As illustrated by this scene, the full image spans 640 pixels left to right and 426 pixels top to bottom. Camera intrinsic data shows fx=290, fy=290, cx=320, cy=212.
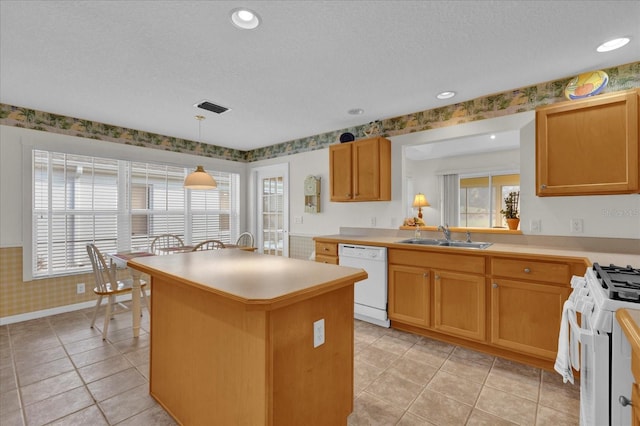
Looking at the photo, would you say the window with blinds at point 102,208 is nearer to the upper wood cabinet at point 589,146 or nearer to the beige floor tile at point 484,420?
the beige floor tile at point 484,420

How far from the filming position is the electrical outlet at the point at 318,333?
140 centimetres

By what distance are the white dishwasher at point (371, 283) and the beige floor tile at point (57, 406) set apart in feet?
7.88


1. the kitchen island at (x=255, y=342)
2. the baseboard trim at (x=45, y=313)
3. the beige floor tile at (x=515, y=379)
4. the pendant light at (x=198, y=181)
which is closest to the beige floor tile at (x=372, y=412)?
the kitchen island at (x=255, y=342)

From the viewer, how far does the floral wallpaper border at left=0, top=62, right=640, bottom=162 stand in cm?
261

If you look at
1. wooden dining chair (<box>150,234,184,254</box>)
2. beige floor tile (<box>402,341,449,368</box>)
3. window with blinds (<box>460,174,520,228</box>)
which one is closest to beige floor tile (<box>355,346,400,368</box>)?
beige floor tile (<box>402,341,449,368</box>)

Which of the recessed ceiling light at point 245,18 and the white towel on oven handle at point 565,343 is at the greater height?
the recessed ceiling light at point 245,18

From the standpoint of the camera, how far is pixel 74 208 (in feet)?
11.9

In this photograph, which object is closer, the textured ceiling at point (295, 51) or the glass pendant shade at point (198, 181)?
the textured ceiling at point (295, 51)

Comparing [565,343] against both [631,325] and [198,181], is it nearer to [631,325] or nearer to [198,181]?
[631,325]

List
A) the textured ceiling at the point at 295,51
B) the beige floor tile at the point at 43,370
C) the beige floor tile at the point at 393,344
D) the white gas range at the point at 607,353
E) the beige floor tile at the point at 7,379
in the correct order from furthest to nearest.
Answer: the beige floor tile at the point at 393,344 < the beige floor tile at the point at 43,370 < the beige floor tile at the point at 7,379 < the textured ceiling at the point at 295,51 < the white gas range at the point at 607,353

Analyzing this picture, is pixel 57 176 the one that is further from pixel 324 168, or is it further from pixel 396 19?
pixel 396 19

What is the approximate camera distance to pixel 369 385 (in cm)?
212

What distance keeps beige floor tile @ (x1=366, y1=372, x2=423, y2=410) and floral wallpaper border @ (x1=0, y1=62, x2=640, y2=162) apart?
2.61 metres

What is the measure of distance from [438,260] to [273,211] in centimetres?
323
